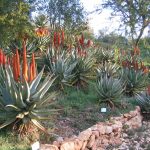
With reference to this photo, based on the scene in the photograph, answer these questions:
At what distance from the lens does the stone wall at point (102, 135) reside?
277 inches

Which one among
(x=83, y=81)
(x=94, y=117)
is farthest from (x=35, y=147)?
(x=83, y=81)

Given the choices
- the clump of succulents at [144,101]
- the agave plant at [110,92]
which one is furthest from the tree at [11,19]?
the clump of succulents at [144,101]

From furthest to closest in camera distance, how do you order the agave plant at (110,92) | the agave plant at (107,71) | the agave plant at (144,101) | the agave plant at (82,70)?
the agave plant at (107,71) < the agave plant at (82,70) < the agave plant at (144,101) < the agave plant at (110,92)

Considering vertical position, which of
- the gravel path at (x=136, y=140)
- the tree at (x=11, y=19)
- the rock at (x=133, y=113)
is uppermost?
the tree at (x=11, y=19)

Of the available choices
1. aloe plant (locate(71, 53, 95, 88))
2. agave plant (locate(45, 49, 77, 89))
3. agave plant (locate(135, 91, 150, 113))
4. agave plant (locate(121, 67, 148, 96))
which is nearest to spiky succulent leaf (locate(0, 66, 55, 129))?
agave plant (locate(45, 49, 77, 89))

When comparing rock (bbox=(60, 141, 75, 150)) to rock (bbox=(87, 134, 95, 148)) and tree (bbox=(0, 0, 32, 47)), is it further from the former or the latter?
tree (bbox=(0, 0, 32, 47))

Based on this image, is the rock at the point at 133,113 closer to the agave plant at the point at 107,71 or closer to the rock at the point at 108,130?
the rock at the point at 108,130

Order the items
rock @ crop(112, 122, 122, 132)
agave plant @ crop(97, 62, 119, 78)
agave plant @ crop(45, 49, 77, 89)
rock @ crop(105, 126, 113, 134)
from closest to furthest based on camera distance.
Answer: rock @ crop(105, 126, 113, 134), rock @ crop(112, 122, 122, 132), agave plant @ crop(45, 49, 77, 89), agave plant @ crop(97, 62, 119, 78)

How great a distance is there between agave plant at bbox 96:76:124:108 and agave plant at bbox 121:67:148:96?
1556 mm

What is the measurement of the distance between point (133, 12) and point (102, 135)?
645 inches

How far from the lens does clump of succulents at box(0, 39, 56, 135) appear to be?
700 centimetres

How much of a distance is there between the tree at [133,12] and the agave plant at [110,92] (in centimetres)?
1327

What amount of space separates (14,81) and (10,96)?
28 cm

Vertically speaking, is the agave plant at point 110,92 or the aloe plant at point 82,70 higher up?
the aloe plant at point 82,70
